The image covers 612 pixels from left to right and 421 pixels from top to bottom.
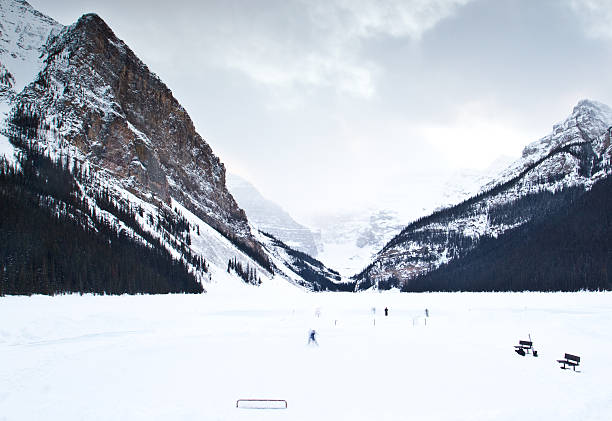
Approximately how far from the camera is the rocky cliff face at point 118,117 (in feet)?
338

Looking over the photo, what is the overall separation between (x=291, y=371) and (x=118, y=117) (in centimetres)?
11460

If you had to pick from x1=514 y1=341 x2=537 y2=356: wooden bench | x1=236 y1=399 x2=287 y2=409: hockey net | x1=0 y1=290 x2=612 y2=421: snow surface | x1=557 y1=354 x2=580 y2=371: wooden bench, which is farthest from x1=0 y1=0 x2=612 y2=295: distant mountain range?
x1=557 y1=354 x2=580 y2=371: wooden bench

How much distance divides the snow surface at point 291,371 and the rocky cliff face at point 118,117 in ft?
274

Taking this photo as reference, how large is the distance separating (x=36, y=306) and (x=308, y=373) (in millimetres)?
29808

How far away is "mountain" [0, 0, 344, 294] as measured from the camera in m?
57.2

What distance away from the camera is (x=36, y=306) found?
118 feet

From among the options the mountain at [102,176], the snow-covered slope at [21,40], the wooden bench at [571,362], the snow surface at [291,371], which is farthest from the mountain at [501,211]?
the snow-covered slope at [21,40]

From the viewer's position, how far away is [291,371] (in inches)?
762

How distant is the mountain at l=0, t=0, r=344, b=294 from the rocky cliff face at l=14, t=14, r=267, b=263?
0.35 meters

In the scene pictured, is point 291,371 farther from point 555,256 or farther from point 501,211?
point 501,211

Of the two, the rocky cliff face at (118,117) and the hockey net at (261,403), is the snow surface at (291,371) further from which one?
the rocky cliff face at (118,117)

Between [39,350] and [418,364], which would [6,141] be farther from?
[418,364]

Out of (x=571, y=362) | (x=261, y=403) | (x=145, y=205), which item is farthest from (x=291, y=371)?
(x=145, y=205)

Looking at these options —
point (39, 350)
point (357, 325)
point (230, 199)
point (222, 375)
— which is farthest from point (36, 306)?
point (230, 199)
